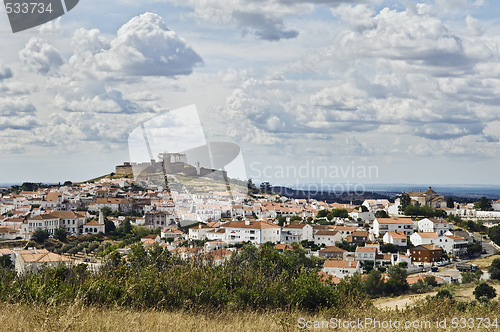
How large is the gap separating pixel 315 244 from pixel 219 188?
33.4 metres

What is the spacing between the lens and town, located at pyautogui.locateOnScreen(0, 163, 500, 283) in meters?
32.5

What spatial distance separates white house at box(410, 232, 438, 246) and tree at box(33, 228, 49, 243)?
28154 mm

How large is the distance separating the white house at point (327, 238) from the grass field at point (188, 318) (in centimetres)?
3112

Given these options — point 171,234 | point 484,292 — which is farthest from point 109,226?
point 484,292

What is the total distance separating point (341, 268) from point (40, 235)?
2387cm

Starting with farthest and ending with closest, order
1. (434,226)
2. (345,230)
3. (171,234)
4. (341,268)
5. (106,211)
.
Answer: (106,211) → (434,226) → (345,230) → (171,234) → (341,268)

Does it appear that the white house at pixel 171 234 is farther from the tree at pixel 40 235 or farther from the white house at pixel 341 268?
the white house at pixel 341 268

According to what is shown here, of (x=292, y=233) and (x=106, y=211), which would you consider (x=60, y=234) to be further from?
Answer: (x=292, y=233)

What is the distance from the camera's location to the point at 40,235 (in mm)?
38906

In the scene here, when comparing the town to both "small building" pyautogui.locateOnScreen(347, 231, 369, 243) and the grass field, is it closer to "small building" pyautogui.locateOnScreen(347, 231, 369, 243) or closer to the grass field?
"small building" pyautogui.locateOnScreen(347, 231, 369, 243)

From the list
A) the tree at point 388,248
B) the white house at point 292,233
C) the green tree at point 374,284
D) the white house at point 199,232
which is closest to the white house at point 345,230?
the white house at point 292,233

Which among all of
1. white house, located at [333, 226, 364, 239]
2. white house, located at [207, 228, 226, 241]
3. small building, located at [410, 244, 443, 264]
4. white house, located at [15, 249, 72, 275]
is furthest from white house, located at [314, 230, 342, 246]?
white house, located at [15, 249, 72, 275]

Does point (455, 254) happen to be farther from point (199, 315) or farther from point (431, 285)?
point (199, 315)

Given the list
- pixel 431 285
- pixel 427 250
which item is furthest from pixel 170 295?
pixel 427 250
